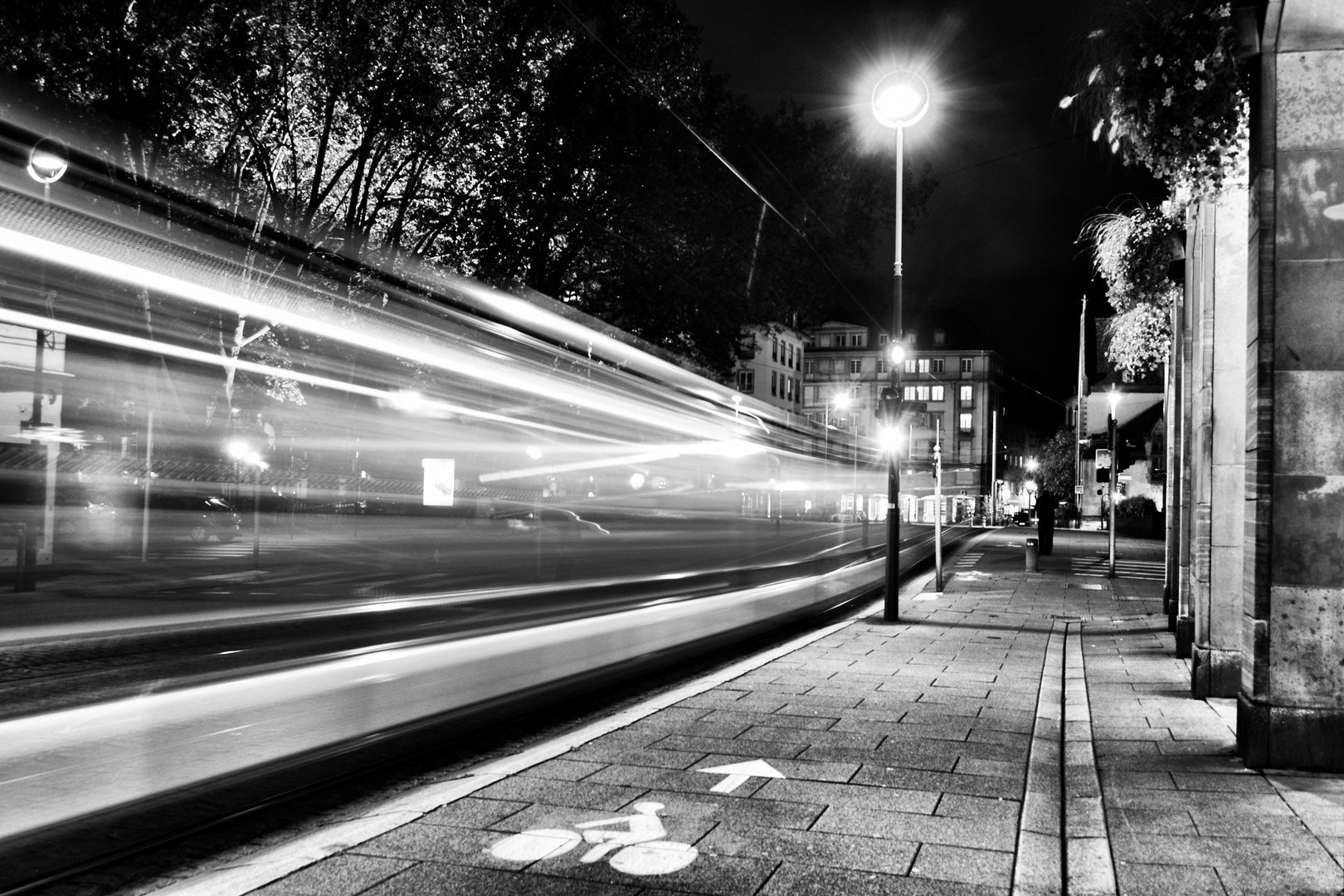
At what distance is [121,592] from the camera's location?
297 inches

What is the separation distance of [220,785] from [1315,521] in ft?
20.9

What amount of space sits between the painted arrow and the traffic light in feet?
74.4

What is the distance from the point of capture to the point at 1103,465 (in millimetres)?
28234

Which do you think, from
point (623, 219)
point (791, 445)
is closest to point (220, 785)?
point (791, 445)

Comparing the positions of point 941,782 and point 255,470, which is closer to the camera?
point 941,782

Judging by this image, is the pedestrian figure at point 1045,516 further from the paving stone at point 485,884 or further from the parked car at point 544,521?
the paving stone at point 485,884

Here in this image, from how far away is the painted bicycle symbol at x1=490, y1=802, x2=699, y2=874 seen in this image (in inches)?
196

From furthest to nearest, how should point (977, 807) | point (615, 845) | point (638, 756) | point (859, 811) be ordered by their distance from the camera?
point (638, 756)
point (977, 807)
point (859, 811)
point (615, 845)

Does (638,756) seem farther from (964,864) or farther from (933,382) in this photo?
(933,382)

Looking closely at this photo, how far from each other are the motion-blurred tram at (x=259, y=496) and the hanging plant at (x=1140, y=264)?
6.07 metres

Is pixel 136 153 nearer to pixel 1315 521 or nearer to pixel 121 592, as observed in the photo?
pixel 121 592

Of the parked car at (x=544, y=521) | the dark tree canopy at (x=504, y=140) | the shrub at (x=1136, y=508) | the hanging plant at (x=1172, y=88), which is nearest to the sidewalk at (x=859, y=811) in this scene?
the parked car at (x=544, y=521)

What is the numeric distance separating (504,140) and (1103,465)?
1609 centimetres

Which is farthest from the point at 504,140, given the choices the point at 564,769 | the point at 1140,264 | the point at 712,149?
the point at 564,769
